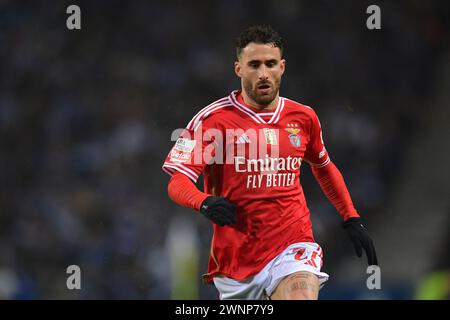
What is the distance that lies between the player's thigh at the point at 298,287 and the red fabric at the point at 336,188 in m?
0.72

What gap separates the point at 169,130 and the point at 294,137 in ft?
11.8

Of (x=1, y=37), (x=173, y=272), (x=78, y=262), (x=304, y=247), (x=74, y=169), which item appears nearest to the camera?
(x=304, y=247)

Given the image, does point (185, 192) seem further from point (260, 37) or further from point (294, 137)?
point (260, 37)

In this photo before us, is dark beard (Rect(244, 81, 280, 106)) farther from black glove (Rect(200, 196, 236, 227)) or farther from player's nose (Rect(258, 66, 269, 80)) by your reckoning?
black glove (Rect(200, 196, 236, 227))

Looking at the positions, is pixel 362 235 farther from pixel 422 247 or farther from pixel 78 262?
pixel 78 262

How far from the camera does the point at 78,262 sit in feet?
29.0

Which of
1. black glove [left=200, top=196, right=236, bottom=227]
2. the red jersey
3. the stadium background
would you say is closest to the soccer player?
the red jersey

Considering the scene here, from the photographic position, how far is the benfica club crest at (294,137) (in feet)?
16.9

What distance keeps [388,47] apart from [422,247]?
2.34 meters

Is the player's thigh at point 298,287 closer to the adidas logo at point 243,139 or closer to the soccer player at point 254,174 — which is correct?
the soccer player at point 254,174

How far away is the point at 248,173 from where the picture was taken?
5.01 m

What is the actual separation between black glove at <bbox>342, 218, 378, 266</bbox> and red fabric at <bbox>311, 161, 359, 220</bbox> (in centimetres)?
9

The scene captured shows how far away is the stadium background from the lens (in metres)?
8.52

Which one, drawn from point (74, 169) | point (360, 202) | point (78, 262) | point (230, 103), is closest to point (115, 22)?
point (74, 169)
